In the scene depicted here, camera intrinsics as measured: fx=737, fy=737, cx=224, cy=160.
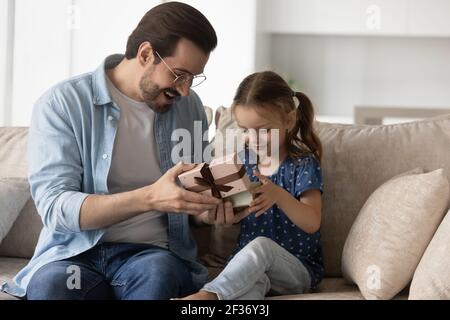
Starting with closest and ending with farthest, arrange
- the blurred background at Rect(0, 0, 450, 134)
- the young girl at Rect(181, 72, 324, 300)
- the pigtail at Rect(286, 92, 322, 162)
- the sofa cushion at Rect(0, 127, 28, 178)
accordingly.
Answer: the young girl at Rect(181, 72, 324, 300) → the pigtail at Rect(286, 92, 322, 162) → the sofa cushion at Rect(0, 127, 28, 178) → the blurred background at Rect(0, 0, 450, 134)

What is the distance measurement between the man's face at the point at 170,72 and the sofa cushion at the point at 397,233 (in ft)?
1.85

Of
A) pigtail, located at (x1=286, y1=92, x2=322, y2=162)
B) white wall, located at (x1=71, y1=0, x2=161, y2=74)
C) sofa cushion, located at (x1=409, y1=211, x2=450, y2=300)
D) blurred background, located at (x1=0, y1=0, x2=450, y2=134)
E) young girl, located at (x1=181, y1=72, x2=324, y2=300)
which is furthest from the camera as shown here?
white wall, located at (x1=71, y1=0, x2=161, y2=74)

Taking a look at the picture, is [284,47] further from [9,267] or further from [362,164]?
[9,267]

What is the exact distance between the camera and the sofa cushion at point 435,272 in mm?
1539

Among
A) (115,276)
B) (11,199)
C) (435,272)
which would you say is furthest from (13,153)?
(435,272)

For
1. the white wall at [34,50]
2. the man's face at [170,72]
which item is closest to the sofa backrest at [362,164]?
the man's face at [170,72]

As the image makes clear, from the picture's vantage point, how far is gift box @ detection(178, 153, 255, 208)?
163 centimetres

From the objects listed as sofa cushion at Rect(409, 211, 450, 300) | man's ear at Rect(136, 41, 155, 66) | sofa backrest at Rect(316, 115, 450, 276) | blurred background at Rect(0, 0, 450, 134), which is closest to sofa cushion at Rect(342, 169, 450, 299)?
sofa cushion at Rect(409, 211, 450, 300)

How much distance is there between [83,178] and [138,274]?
0.29 metres

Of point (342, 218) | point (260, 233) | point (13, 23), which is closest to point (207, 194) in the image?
point (260, 233)

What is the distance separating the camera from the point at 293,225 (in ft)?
6.52

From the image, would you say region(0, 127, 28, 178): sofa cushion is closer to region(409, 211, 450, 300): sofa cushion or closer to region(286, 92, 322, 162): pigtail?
region(286, 92, 322, 162): pigtail

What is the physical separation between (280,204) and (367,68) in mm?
3939
